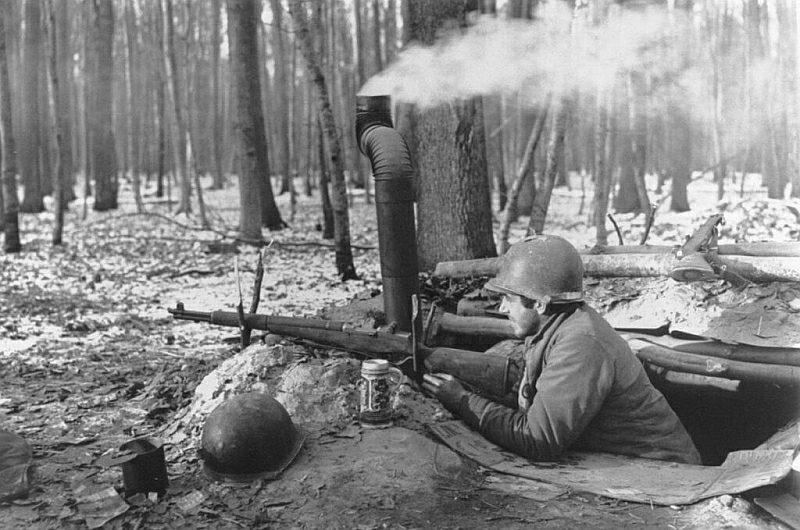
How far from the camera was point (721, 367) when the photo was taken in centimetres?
451

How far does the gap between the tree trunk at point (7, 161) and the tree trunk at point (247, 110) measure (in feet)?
12.6

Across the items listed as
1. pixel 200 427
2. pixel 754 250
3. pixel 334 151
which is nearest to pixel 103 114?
pixel 334 151

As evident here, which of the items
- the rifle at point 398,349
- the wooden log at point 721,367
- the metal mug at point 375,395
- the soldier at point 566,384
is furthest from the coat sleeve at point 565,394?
the wooden log at point 721,367

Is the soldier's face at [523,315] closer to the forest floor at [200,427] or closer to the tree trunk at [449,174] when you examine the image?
the forest floor at [200,427]

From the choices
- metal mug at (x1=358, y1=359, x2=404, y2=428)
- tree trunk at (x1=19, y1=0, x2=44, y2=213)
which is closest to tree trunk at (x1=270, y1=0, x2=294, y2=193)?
tree trunk at (x1=19, y1=0, x2=44, y2=213)

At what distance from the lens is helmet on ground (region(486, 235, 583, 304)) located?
3.99 meters

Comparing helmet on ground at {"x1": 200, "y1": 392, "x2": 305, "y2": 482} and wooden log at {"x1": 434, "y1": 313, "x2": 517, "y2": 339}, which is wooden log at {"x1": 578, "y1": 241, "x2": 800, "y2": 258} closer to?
wooden log at {"x1": 434, "y1": 313, "x2": 517, "y2": 339}

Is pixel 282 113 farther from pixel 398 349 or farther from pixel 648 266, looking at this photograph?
pixel 398 349

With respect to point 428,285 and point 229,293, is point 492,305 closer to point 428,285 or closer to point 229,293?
point 428,285

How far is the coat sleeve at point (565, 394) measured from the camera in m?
3.77

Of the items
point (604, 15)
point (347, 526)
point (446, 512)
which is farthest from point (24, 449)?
point (604, 15)

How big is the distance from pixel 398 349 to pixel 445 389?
50 cm

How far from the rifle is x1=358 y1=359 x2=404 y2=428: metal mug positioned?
1.25 feet

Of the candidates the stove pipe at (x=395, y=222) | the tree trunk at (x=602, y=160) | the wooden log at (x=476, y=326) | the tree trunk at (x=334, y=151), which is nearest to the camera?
the stove pipe at (x=395, y=222)
